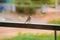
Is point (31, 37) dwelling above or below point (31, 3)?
below

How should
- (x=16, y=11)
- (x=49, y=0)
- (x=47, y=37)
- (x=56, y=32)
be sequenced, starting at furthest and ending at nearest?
1. (x=16, y=11)
2. (x=49, y=0)
3. (x=47, y=37)
4. (x=56, y=32)

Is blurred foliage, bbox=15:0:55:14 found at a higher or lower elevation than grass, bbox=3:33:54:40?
higher

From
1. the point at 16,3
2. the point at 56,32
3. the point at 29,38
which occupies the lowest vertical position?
the point at 29,38

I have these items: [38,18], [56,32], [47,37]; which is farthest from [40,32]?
[38,18]

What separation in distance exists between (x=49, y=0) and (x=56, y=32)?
4.87 ft

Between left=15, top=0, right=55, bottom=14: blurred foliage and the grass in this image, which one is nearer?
the grass

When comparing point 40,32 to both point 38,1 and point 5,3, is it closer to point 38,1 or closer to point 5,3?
point 38,1

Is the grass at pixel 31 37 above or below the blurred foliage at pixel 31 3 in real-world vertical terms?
below

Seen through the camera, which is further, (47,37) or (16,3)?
(16,3)

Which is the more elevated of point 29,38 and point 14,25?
point 14,25

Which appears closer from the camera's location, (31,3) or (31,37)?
(31,37)

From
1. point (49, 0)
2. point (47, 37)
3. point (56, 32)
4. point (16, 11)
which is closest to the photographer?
point (56, 32)

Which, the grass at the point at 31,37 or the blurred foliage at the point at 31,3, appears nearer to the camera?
the grass at the point at 31,37

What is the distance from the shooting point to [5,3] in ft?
9.34
